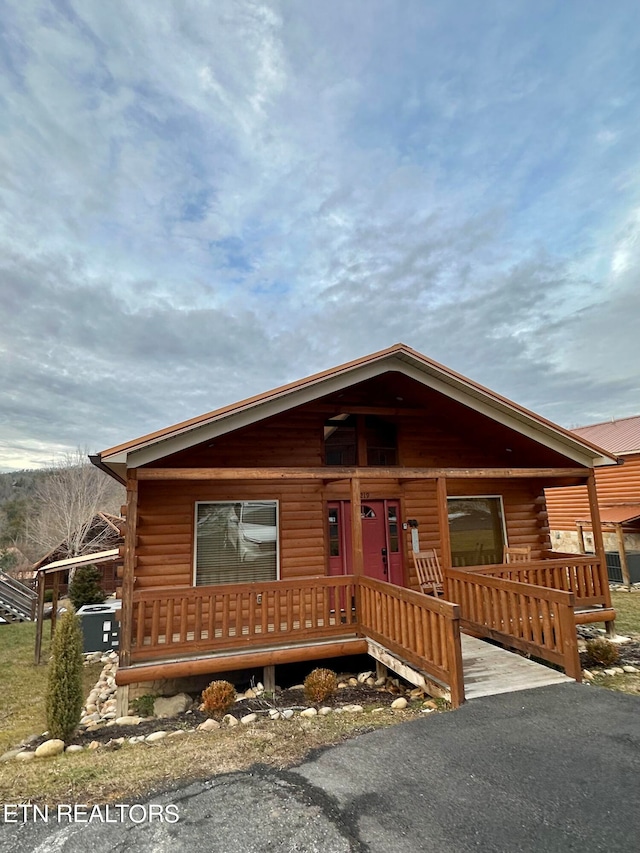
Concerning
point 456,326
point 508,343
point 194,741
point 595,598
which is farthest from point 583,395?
point 194,741

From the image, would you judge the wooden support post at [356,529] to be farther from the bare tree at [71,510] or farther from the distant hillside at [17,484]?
the distant hillside at [17,484]

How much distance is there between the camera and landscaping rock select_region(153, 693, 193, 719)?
20.4 feet

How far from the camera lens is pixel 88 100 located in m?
10.9

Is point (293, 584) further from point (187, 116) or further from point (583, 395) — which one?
point (583, 395)

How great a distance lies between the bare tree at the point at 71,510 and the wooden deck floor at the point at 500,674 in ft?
75.0

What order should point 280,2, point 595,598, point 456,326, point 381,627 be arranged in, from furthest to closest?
point 456,326, point 280,2, point 595,598, point 381,627

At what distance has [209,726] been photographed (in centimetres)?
522

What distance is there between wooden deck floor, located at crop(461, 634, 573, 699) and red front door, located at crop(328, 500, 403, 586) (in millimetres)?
2979

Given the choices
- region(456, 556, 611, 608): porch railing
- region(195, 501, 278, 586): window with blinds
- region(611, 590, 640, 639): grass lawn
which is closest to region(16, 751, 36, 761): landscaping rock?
region(195, 501, 278, 586): window with blinds

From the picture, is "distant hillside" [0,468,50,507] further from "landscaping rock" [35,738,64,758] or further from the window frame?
"landscaping rock" [35,738,64,758]

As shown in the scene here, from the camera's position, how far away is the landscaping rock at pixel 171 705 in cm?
621

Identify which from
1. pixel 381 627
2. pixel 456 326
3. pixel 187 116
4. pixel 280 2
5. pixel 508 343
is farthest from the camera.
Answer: pixel 508 343

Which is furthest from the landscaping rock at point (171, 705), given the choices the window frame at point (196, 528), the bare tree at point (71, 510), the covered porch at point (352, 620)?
the bare tree at point (71, 510)

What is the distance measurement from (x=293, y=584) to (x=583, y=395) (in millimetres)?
45594
